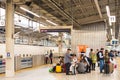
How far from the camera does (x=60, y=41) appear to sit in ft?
87.7

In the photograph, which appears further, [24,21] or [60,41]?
[60,41]

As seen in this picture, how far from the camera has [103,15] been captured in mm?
23109

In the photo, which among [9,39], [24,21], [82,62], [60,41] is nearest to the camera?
[9,39]

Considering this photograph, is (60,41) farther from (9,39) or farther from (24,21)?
(9,39)

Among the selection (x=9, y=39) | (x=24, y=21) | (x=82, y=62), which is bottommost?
(x=82, y=62)

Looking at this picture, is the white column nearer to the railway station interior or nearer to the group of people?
the railway station interior

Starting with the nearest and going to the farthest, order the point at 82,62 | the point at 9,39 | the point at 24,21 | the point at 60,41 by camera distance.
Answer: the point at 9,39, the point at 82,62, the point at 24,21, the point at 60,41

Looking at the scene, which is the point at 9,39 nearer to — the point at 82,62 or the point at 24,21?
the point at 82,62

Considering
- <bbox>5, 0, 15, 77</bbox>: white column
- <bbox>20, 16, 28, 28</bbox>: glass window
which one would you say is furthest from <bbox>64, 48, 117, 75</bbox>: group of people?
<bbox>20, 16, 28, 28</bbox>: glass window

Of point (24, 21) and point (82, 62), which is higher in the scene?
point (24, 21)

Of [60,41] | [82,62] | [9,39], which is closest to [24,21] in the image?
[60,41]

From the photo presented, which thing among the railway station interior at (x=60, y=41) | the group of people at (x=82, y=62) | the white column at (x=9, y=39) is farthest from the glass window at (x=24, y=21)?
the group of people at (x=82, y=62)

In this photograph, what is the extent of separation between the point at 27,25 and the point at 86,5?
576 centimetres

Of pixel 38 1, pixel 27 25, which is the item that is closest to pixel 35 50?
pixel 27 25
